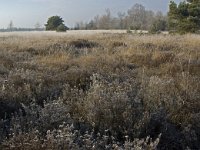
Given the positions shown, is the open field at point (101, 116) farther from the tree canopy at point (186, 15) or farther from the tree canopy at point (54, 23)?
the tree canopy at point (54, 23)

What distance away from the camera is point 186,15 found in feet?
113

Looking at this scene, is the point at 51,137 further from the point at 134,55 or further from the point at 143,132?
the point at 134,55

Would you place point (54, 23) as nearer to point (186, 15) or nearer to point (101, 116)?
point (186, 15)

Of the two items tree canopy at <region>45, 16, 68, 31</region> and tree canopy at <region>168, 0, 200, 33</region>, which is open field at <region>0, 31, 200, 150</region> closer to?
tree canopy at <region>168, 0, 200, 33</region>

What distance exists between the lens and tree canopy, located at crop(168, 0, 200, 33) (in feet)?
109

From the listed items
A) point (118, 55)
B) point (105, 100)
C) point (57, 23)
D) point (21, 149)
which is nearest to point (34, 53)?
point (118, 55)

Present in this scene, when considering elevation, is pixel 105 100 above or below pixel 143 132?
above

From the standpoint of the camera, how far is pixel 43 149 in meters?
3.40

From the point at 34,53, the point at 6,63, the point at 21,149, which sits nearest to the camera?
the point at 21,149

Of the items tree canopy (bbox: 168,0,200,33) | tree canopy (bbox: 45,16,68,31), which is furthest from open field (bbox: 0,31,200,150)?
tree canopy (bbox: 45,16,68,31)

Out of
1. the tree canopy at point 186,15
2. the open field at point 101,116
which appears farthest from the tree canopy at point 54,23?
the open field at point 101,116

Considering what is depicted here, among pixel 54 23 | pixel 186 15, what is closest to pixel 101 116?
pixel 186 15

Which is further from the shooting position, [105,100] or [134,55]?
[134,55]

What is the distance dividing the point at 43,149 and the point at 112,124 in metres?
1.23
